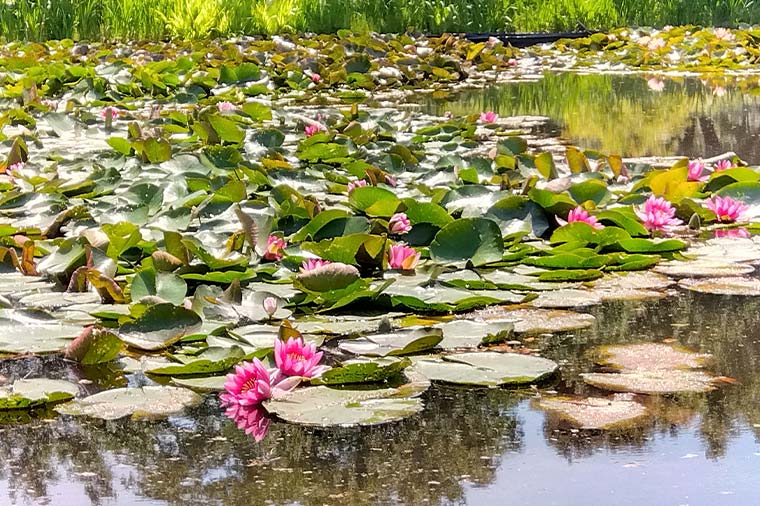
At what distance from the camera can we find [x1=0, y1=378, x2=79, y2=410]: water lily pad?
185 centimetres

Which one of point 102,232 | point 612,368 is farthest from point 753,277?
point 102,232

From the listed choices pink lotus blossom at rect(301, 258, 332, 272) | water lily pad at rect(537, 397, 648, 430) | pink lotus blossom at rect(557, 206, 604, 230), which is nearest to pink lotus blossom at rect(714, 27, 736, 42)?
pink lotus blossom at rect(557, 206, 604, 230)

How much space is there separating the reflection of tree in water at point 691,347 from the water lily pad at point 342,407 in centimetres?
25

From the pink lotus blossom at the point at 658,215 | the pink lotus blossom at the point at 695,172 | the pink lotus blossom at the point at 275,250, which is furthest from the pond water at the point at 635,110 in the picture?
the pink lotus blossom at the point at 275,250

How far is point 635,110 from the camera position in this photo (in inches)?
256

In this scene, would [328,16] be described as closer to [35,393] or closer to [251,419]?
[35,393]

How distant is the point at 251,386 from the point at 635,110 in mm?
5103

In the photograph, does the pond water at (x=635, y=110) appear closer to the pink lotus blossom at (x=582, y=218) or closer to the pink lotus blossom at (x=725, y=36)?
the pink lotus blossom at (x=582, y=218)

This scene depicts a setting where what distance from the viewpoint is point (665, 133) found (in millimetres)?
5418

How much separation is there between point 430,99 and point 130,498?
639cm

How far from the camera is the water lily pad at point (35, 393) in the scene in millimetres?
1851

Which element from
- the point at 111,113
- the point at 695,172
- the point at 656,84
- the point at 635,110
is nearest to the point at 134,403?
the point at 695,172

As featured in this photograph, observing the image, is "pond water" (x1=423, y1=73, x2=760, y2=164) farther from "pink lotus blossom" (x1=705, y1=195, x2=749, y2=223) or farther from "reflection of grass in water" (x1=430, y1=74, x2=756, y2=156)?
"pink lotus blossom" (x1=705, y1=195, x2=749, y2=223)

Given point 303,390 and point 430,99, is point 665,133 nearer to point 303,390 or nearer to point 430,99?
point 430,99
